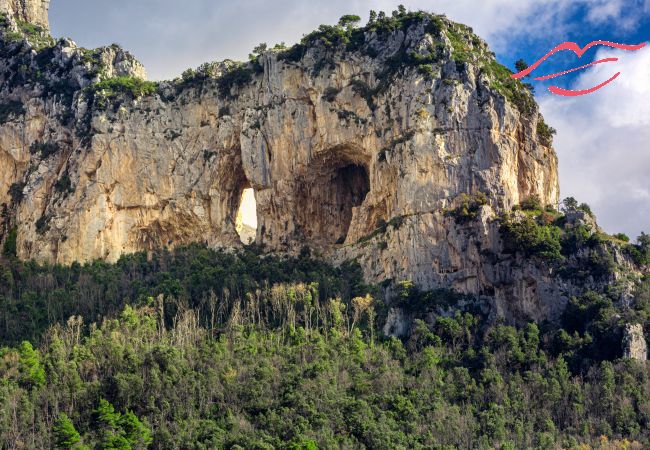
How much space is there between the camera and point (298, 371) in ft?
240

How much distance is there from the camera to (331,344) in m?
77.1

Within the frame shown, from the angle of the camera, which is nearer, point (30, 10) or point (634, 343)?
point (634, 343)

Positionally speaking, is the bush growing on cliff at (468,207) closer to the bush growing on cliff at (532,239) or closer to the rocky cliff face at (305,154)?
the rocky cliff face at (305,154)

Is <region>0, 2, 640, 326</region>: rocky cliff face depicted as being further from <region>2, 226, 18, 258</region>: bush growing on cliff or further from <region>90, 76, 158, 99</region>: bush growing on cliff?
<region>2, 226, 18, 258</region>: bush growing on cliff

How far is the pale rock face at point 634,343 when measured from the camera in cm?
7350

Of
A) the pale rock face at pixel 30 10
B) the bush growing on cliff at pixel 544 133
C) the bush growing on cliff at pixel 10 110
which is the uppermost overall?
the pale rock face at pixel 30 10

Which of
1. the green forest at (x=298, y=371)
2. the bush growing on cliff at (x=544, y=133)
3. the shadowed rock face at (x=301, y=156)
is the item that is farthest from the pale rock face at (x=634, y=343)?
the bush growing on cliff at (x=544, y=133)

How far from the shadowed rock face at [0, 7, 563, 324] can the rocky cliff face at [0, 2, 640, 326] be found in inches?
4.4

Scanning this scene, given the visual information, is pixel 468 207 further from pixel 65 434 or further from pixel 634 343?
pixel 65 434

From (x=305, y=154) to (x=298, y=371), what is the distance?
22.1m

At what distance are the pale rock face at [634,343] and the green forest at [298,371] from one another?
0.72m

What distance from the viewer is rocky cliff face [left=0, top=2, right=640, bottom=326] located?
82.8 m

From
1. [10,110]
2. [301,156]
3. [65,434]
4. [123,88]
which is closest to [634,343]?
[301,156]

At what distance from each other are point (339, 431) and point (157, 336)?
1640 centimetres
